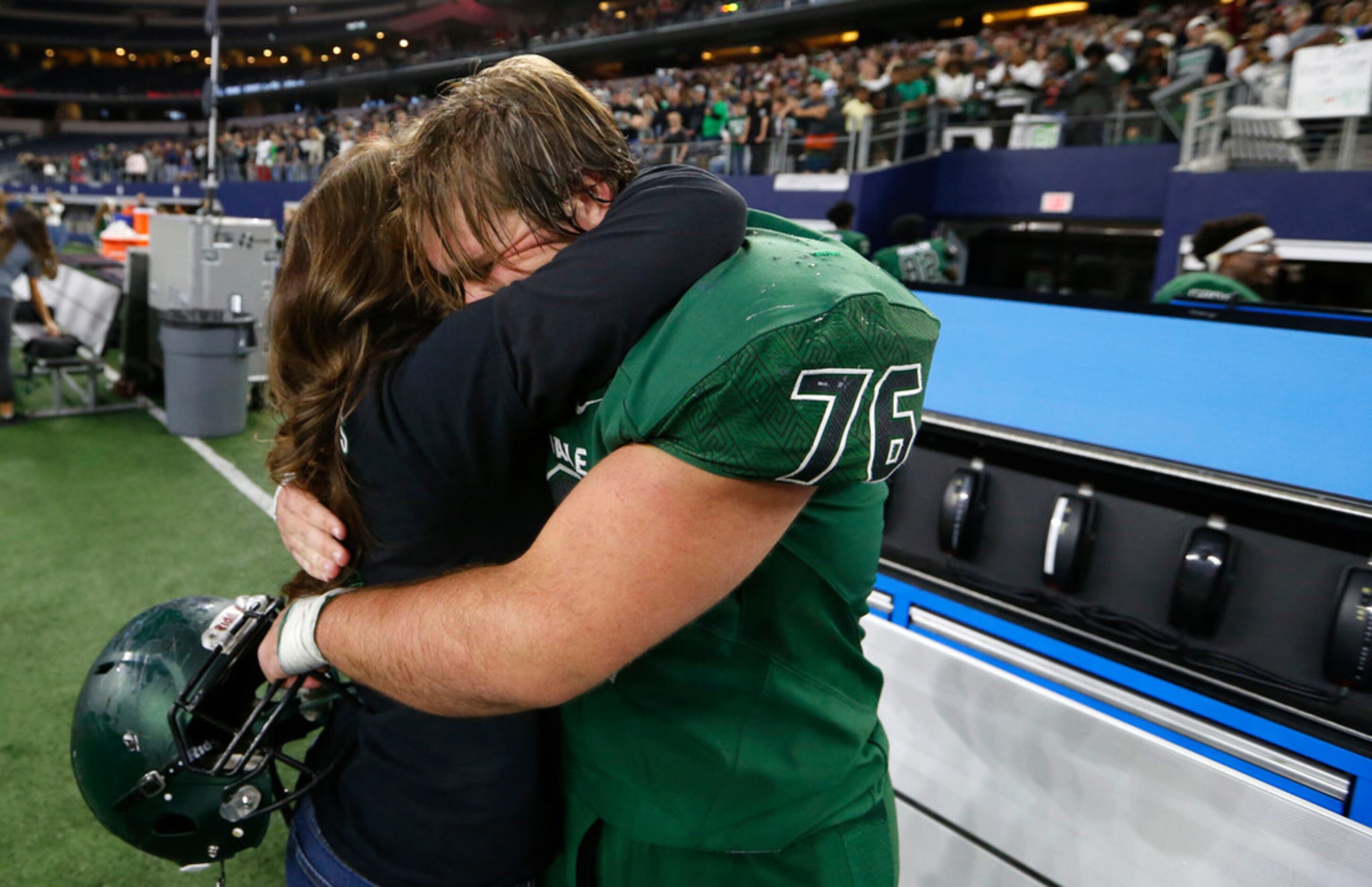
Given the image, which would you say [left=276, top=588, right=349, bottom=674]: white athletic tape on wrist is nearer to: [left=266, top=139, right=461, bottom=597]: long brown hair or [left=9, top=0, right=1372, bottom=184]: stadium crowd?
[left=266, top=139, right=461, bottom=597]: long brown hair

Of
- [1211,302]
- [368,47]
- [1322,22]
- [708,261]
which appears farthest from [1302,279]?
Result: [368,47]

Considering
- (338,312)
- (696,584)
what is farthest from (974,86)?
(696,584)

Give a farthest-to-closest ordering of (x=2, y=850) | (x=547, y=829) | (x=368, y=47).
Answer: (x=368, y=47), (x=2, y=850), (x=547, y=829)

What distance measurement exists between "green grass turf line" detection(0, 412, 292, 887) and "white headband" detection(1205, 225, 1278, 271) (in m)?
4.14

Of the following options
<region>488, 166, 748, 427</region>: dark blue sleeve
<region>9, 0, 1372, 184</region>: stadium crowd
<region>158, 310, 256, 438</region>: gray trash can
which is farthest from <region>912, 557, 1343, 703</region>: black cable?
<region>9, 0, 1372, 184</region>: stadium crowd

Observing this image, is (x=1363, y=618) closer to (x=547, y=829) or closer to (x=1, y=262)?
(x=547, y=829)

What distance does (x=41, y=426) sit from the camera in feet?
20.0

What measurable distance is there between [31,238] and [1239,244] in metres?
7.30

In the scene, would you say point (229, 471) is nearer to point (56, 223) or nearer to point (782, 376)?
point (782, 376)

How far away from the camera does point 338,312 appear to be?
0.95 m

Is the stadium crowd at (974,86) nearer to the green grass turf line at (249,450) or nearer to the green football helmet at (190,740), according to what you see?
the green grass turf line at (249,450)

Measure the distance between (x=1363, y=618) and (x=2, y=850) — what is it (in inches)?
114

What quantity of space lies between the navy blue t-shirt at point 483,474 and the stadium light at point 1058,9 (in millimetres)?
21578

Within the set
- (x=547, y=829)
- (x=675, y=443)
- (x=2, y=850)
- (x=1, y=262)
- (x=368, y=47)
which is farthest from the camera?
(x=368, y=47)
